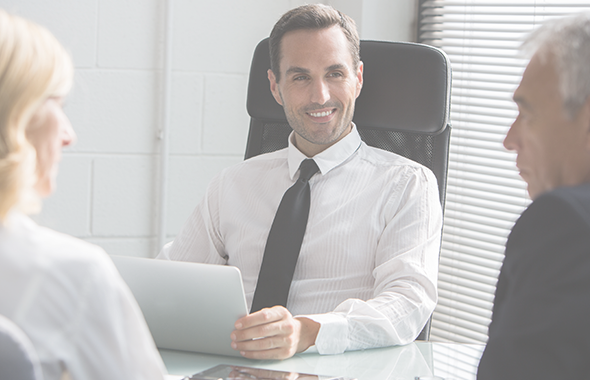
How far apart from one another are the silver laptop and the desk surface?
0.03 metres

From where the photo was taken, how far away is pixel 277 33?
166 centimetres

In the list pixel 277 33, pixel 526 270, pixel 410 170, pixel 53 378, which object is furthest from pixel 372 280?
pixel 53 378

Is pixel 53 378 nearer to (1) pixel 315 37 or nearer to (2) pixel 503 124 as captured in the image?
(1) pixel 315 37

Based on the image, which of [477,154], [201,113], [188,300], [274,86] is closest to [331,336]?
[188,300]

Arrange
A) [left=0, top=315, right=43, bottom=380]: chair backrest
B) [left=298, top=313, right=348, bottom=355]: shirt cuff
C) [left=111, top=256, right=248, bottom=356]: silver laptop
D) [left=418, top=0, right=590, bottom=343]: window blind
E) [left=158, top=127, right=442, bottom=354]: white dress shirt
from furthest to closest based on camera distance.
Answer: [left=418, top=0, right=590, bottom=343]: window blind < [left=158, top=127, right=442, bottom=354]: white dress shirt < [left=298, top=313, right=348, bottom=355]: shirt cuff < [left=111, top=256, right=248, bottom=356]: silver laptop < [left=0, top=315, right=43, bottom=380]: chair backrest

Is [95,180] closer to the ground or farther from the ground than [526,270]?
closer to the ground

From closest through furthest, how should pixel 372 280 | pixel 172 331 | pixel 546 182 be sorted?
pixel 546 182 < pixel 172 331 < pixel 372 280

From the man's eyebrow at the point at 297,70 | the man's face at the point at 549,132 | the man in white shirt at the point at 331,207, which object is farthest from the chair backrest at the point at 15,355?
the man's eyebrow at the point at 297,70

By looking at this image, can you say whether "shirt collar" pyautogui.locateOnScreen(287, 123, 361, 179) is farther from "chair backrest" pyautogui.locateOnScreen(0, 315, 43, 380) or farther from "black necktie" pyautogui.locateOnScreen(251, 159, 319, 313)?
"chair backrest" pyautogui.locateOnScreen(0, 315, 43, 380)

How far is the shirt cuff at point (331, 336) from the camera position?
112cm

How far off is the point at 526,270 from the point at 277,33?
118cm

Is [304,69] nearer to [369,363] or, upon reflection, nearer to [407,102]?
[407,102]

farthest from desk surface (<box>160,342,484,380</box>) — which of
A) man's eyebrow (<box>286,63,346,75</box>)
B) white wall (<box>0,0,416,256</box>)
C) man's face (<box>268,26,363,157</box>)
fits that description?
white wall (<box>0,0,416,256</box>)

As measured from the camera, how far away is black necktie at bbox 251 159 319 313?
1430 millimetres
